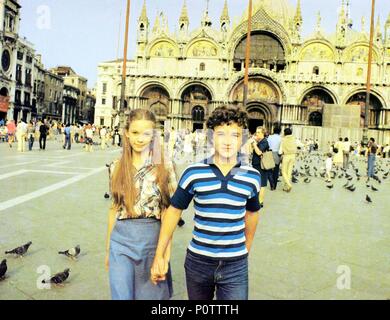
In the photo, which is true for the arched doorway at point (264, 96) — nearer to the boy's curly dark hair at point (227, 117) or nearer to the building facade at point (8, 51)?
the building facade at point (8, 51)

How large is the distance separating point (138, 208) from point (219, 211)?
0.50 meters

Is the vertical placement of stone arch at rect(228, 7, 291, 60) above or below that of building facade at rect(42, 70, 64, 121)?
above

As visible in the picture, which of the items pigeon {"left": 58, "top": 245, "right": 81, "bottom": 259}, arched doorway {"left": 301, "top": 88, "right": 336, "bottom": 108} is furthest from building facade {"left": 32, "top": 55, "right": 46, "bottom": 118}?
pigeon {"left": 58, "top": 245, "right": 81, "bottom": 259}

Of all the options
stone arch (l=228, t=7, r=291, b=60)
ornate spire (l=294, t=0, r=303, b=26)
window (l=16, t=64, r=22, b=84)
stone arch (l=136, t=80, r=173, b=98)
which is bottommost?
stone arch (l=136, t=80, r=173, b=98)

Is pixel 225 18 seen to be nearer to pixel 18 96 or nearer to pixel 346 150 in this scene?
pixel 18 96

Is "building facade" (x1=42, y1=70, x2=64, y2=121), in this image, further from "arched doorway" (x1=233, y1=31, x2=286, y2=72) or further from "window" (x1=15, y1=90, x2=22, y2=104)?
"arched doorway" (x1=233, y1=31, x2=286, y2=72)

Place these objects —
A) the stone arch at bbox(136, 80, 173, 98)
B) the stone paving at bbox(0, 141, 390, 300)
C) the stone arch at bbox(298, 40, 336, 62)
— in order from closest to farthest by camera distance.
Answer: the stone paving at bbox(0, 141, 390, 300) → the stone arch at bbox(298, 40, 336, 62) → the stone arch at bbox(136, 80, 173, 98)

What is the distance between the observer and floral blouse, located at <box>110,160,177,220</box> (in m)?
2.54

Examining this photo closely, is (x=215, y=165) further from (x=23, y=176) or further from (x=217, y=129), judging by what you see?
(x=23, y=176)

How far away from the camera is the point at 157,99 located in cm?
4641

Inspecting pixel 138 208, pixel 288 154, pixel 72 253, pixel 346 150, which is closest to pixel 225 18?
pixel 346 150

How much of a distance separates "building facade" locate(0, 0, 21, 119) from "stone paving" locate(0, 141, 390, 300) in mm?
43386

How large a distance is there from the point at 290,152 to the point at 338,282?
6.70 metres
